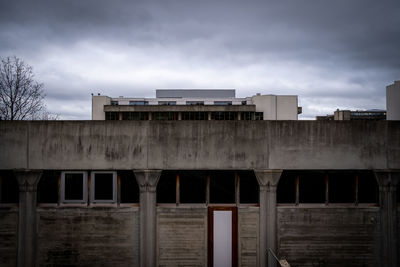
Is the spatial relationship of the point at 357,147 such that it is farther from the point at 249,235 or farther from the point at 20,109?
the point at 20,109

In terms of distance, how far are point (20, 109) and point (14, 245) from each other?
12972mm

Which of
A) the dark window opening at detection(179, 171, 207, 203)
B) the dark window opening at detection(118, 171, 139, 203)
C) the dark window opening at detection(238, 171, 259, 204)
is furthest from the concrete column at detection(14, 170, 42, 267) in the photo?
the dark window opening at detection(238, 171, 259, 204)

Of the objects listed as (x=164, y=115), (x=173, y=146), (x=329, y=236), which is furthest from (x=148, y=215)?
(x=164, y=115)

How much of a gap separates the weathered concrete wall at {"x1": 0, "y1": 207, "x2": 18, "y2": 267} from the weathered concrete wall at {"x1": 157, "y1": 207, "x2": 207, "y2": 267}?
17.4 ft

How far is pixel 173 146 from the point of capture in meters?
10.4

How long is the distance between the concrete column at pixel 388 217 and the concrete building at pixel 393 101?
16.4 ft

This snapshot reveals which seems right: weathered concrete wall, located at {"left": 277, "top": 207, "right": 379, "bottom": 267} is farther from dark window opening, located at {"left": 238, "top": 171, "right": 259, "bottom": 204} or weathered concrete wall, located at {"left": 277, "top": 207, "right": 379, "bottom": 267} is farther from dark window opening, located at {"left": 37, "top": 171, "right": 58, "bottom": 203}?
dark window opening, located at {"left": 37, "top": 171, "right": 58, "bottom": 203}

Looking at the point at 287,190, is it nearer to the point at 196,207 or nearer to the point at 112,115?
the point at 196,207

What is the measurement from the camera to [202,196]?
1073 cm

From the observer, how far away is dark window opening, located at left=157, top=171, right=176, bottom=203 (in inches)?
420

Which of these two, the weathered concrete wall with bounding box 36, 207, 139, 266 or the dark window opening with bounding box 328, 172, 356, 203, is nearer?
the weathered concrete wall with bounding box 36, 207, 139, 266

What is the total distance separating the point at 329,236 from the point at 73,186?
978 centimetres

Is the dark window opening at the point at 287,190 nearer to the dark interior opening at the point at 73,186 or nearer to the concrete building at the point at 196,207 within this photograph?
the concrete building at the point at 196,207

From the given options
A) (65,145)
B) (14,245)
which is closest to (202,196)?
(65,145)
